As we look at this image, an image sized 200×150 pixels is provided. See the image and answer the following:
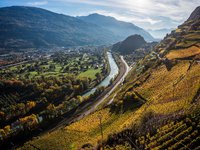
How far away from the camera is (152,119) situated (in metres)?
80.0

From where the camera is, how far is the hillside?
66.9 meters

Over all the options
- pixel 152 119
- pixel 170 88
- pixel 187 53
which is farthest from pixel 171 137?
pixel 187 53

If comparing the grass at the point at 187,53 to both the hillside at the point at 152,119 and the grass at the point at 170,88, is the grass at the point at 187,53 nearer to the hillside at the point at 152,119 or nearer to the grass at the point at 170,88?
the hillside at the point at 152,119

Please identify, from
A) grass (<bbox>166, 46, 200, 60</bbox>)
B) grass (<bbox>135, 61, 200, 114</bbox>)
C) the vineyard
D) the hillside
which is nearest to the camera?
the vineyard

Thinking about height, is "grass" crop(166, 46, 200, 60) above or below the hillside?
above

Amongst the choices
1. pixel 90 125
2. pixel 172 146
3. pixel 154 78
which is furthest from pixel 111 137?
pixel 154 78

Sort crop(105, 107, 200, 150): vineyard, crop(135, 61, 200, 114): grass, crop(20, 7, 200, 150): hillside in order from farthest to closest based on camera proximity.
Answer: crop(135, 61, 200, 114): grass → crop(20, 7, 200, 150): hillside → crop(105, 107, 200, 150): vineyard

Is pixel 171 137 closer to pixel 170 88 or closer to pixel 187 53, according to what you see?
pixel 170 88

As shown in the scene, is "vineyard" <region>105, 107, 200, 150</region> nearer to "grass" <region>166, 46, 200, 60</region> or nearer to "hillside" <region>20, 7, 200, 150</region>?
"hillside" <region>20, 7, 200, 150</region>

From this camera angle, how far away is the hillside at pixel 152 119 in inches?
2633

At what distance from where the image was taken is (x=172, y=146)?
200 feet

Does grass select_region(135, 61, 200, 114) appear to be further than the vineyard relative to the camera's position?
Yes

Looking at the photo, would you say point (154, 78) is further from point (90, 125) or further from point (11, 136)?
point (11, 136)

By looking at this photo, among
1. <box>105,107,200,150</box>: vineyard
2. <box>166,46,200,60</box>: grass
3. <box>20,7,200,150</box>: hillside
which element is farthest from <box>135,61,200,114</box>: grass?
<box>105,107,200,150</box>: vineyard
